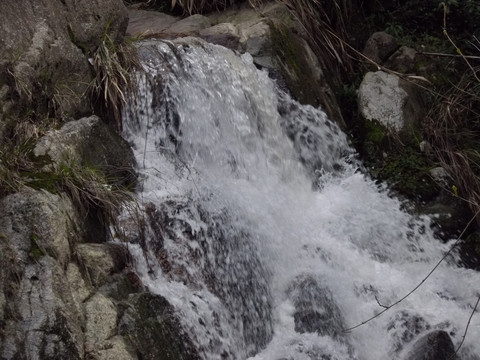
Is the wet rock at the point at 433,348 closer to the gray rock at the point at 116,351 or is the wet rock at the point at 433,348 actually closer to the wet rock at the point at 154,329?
the wet rock at the point at 154,329

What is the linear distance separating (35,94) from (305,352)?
2.45 meters

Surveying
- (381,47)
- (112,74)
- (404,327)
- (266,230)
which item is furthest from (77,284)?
(381,47)

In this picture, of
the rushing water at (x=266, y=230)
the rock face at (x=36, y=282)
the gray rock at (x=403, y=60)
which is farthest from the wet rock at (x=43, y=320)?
the gray rock at (x=403, y=60)

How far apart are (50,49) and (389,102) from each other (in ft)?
10.9

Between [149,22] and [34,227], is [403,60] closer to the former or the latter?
[149,22]

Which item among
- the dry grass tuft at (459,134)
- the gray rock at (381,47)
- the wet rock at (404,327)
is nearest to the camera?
the wet rock at (404,327)

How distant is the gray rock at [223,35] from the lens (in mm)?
6387

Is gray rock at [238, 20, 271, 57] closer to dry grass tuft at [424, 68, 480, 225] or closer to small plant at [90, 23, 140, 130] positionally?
small plant at [90, 23, 140, 130]

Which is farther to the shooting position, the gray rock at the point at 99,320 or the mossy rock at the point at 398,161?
the mossy rock at the point at 398,161

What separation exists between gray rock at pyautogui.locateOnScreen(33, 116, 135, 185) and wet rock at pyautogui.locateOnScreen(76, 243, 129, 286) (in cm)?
57

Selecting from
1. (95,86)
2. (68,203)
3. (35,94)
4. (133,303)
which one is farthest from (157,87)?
(133,303)

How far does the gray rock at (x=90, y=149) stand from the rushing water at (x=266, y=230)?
0.65ft

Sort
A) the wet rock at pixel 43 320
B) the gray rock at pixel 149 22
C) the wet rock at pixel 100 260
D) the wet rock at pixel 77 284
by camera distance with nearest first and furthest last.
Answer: the wet rock at pixel 43 320, the wet rock at pixel 77 284, the wet rock at pixel 100 260, the gray rock at pixel 149 22

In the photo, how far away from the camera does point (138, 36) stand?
19.5ft
